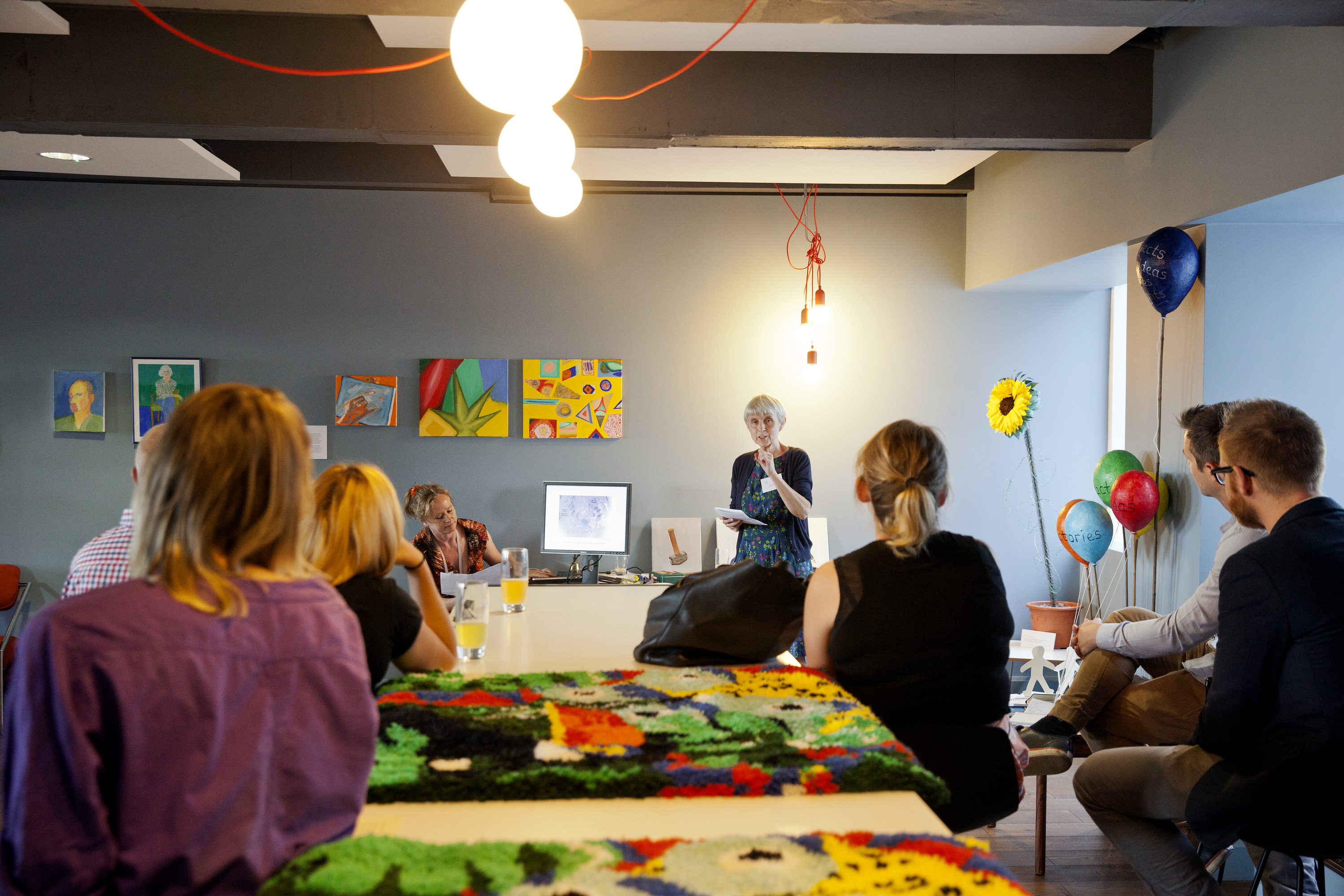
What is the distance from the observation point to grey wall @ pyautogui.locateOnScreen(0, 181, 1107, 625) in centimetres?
501

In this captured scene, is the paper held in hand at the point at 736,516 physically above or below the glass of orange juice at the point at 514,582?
above

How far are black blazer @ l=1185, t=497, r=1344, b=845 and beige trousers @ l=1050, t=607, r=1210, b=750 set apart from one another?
0.64 m

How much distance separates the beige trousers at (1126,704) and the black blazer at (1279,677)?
0.64 m

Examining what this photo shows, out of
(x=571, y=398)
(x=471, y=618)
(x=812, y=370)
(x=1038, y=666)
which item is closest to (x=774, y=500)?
(x=812, y=370)

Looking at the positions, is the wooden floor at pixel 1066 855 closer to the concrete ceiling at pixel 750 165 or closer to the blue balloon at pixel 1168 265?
the blue balloon at pixel 1168 265

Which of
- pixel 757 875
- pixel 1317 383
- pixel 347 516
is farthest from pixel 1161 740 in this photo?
pixel 347 516

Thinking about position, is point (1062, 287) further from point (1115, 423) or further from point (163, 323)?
point (163, 323)

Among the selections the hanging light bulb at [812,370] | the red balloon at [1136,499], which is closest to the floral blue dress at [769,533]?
the hanging light bulb at [812,370]

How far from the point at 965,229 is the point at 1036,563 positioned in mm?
1977

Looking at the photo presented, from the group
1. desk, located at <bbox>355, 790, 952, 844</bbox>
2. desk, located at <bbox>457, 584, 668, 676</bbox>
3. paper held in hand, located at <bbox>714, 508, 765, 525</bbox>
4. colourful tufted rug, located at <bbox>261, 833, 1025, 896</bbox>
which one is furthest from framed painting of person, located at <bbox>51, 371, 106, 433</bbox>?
colourful tufted rug, located at <bbox>261, 833, 1025, 896</bbox>

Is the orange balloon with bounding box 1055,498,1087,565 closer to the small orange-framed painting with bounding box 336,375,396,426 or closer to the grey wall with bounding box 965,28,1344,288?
the grey wall with bounding box 965,28,1344,288

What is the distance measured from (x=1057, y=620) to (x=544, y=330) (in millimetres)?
3214

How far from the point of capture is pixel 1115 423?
5.16m

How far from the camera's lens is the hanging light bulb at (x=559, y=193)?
2.30 meters
